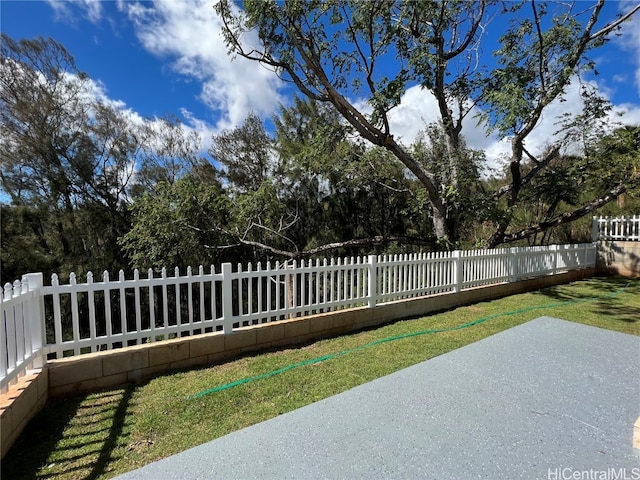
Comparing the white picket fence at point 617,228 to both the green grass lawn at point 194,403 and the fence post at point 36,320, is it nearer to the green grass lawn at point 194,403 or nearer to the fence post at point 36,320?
the green grass lawn at point 194,403

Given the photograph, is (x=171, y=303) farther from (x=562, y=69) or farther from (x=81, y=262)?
(x=562, y=69)

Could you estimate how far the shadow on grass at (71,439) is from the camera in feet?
6.32

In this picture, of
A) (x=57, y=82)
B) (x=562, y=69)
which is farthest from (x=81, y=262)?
(x=562, y=69)

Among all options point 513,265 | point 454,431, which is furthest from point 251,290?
point 513,265

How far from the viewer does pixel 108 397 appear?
2.83 meters

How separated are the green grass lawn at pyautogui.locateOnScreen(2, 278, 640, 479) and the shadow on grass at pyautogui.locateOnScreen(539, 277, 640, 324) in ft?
2.37

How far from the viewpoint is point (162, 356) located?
3.32m

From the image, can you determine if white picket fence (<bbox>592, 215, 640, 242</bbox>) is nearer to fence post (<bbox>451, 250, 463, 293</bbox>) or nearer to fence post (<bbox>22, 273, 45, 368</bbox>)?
fence post (<bbox>451, 250, 463, 293</bbox>)

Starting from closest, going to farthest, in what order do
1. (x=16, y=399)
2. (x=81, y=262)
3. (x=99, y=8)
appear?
(x=16, y=399) < (x=99, y=8) < (x=81, y=262)

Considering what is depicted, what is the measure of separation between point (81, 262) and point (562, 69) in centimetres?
1557

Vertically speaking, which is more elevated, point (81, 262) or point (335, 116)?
point (335, 116)

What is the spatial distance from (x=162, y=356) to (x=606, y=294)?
8.44 metres

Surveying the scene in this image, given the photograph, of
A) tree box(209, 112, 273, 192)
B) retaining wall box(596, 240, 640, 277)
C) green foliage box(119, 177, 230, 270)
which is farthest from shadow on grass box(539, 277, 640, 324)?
tree box(209, 112, 273, 192)

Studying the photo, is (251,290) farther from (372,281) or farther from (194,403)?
(372,281)
